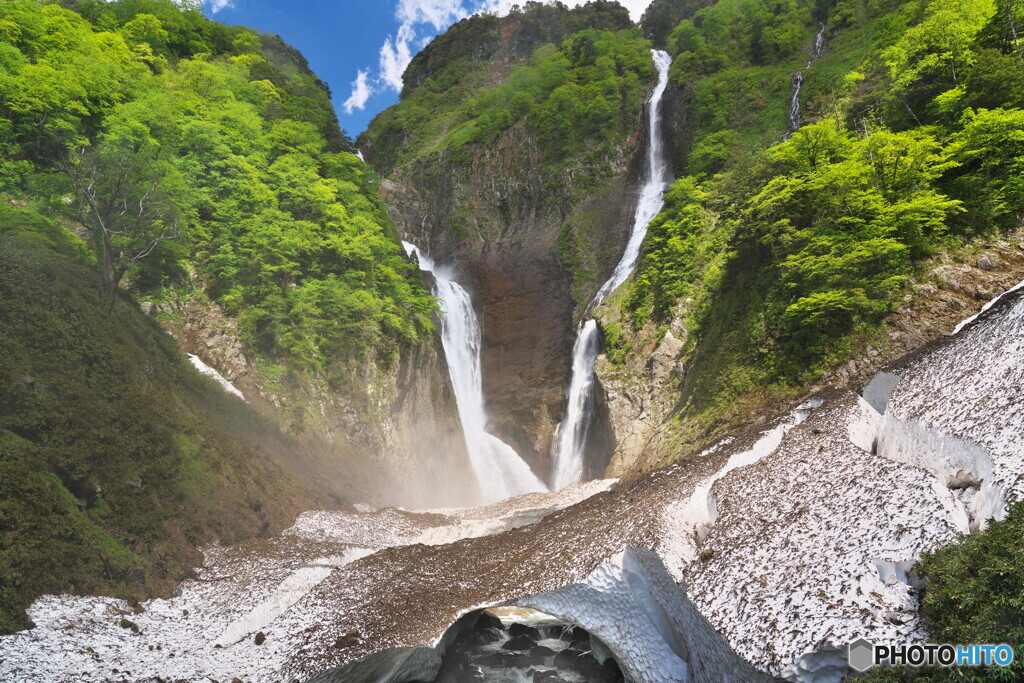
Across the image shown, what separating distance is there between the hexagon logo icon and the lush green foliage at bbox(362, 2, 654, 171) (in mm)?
38498

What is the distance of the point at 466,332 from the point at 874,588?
102 ft

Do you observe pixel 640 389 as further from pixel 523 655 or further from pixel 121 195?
pixel 121 195

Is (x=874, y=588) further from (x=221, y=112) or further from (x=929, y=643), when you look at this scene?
(x=221, y=112)

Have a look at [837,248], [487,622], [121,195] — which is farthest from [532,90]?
[487,622]

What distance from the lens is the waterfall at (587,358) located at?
2680cm

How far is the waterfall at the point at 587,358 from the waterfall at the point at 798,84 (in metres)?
8.13

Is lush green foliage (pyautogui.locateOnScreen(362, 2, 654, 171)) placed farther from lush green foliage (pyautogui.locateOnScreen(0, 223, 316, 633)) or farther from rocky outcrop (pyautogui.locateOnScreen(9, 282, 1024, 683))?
rocky outcrop (pyautogui.locateOnScreen(9, 282, 1024, 683))

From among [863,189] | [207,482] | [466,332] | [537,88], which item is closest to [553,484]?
[466,332]

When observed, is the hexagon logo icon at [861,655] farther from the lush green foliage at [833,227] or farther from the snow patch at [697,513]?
the lush green foliage at [833,227]

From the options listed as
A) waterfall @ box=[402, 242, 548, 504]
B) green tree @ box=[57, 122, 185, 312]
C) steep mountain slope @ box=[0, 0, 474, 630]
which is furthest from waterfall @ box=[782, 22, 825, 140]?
green tree @ box=[57, 122, 185, 312]

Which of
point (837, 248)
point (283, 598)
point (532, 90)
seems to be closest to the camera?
point (283, 598)

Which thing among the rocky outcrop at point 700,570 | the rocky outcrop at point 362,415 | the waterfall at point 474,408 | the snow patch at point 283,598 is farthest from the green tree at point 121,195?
the waterfall at point 474,408

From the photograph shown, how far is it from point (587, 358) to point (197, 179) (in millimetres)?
20077

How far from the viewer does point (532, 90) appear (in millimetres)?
45812
